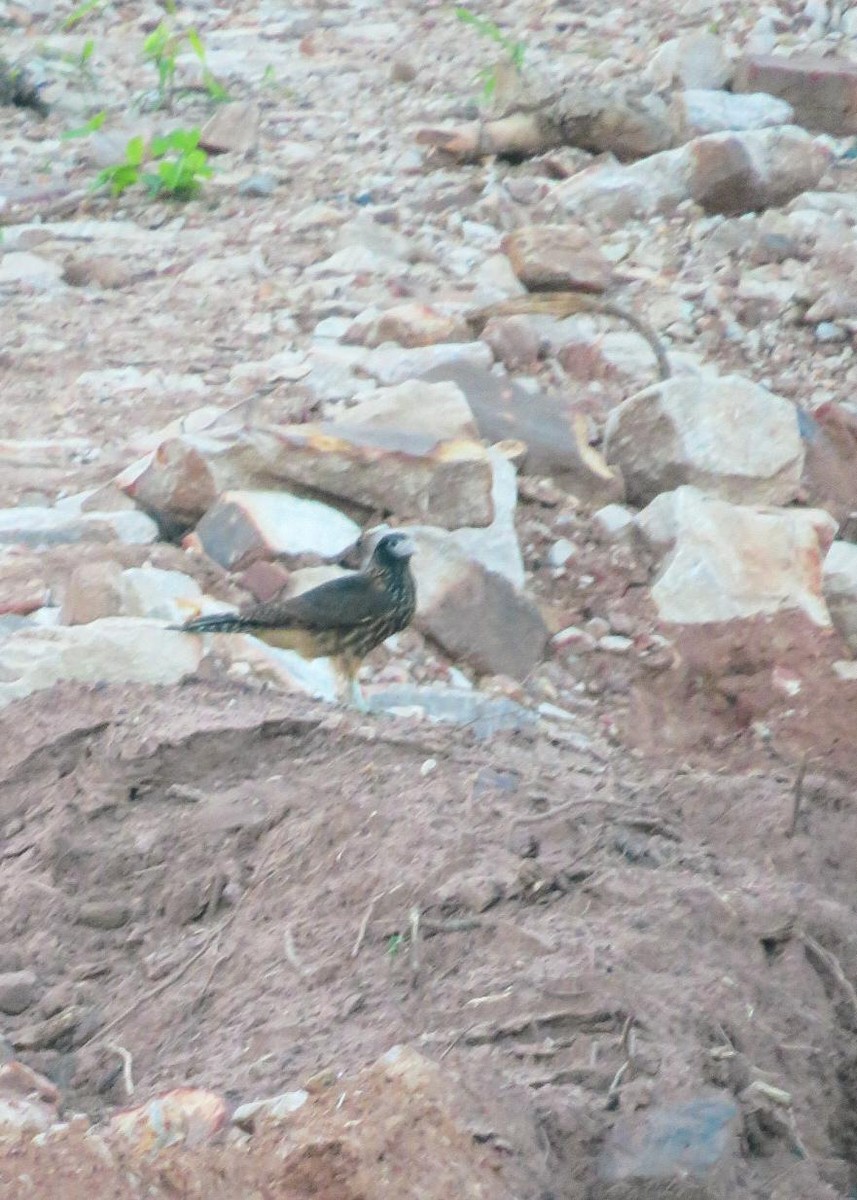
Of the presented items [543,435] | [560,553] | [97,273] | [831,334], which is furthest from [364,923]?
[97,273]

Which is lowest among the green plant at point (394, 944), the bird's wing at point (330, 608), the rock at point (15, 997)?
the bird's wing at point (330, 608)

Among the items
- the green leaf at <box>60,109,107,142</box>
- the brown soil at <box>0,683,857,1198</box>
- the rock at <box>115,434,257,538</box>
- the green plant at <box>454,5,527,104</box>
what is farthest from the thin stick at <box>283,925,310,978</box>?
the green leaf at <box>60,109,107,142</box>

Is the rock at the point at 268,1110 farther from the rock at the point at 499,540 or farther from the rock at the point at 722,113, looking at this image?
the rock at the point at 722,113

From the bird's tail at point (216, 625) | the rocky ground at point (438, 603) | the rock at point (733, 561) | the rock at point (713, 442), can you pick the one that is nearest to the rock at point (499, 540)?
the rocky ground at point (438, 603)

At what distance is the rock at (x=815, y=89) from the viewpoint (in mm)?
8297

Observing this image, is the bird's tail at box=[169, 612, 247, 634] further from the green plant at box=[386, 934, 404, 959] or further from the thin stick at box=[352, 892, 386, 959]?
the green plant at box=[386, 934, 404, 959]

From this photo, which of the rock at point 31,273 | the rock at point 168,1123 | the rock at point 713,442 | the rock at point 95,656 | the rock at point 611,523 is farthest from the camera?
the rock at point 31,273

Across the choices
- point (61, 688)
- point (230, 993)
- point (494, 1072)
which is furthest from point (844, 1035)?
point (61, 688)

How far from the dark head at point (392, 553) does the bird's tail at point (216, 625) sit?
1.54ft

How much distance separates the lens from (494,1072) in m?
2.46

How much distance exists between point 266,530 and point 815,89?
4.69m

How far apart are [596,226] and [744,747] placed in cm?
356

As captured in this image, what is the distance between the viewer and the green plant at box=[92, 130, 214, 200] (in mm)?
8336

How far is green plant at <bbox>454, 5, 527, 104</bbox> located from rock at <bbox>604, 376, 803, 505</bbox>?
10.8 ft
